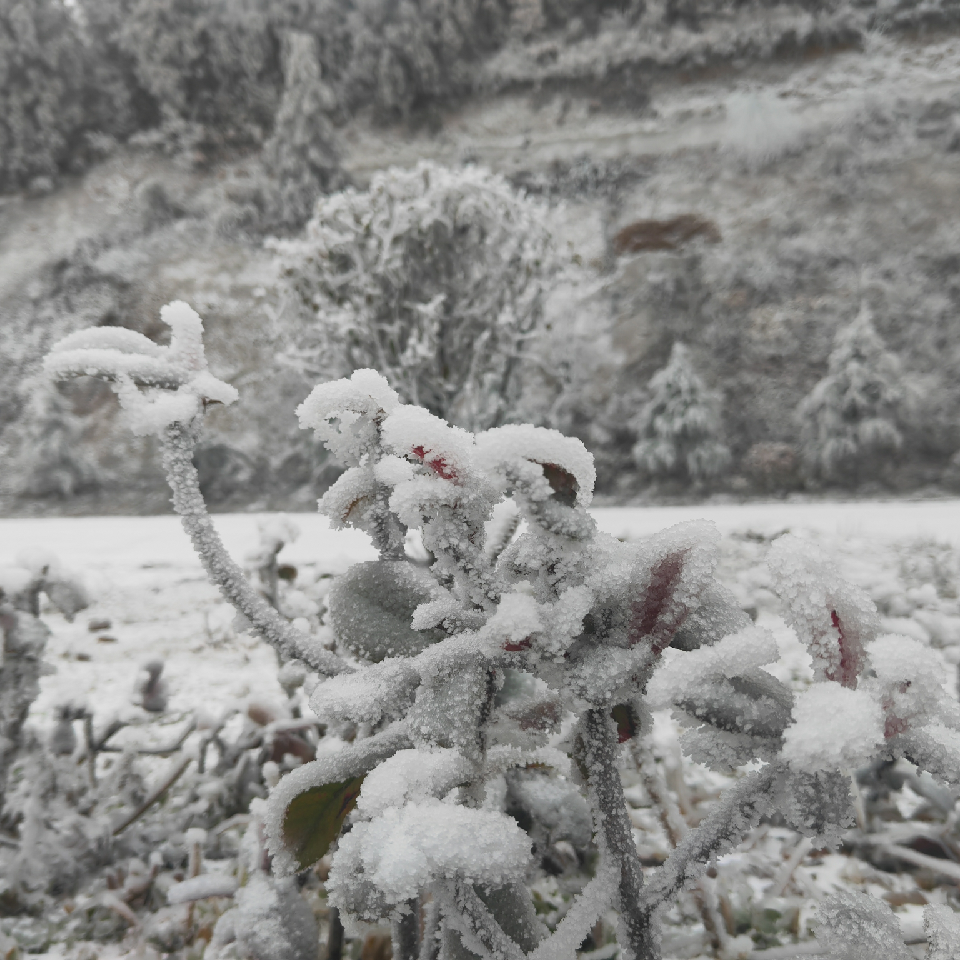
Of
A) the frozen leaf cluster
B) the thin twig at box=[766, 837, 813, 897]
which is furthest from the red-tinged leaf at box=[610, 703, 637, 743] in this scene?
the thin twig at box=[766, 837, 813, 897]

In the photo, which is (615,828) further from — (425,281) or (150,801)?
(425,281)

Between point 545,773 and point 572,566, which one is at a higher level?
point 572,566

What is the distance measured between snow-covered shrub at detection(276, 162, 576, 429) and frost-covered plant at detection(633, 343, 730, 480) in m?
1.64

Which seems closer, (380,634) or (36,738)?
(380,634)

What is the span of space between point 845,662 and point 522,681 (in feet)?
0.78

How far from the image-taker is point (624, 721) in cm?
43

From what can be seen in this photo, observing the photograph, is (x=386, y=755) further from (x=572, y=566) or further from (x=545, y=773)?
(x=545, y=773)

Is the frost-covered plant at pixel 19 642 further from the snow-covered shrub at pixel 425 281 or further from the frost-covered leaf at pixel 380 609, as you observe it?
the snow-covered shrub at pixel 425 281

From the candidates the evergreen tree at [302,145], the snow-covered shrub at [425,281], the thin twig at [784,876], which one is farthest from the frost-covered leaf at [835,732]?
the evergreen tree at [302,145]

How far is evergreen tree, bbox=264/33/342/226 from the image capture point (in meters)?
8.16

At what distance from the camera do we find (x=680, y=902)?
0.77 metres

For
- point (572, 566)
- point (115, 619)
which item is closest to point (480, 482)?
point (572, 566)

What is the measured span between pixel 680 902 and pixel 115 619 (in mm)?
1805

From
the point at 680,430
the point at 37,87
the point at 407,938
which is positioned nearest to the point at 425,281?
the point at 680,430
